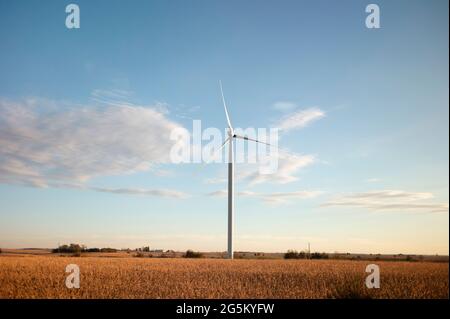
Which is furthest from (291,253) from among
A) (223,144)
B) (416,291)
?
(416,291)

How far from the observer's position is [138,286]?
64.1 ft

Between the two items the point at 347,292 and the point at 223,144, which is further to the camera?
the point at 223,144

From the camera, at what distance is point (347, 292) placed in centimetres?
A: 1541
